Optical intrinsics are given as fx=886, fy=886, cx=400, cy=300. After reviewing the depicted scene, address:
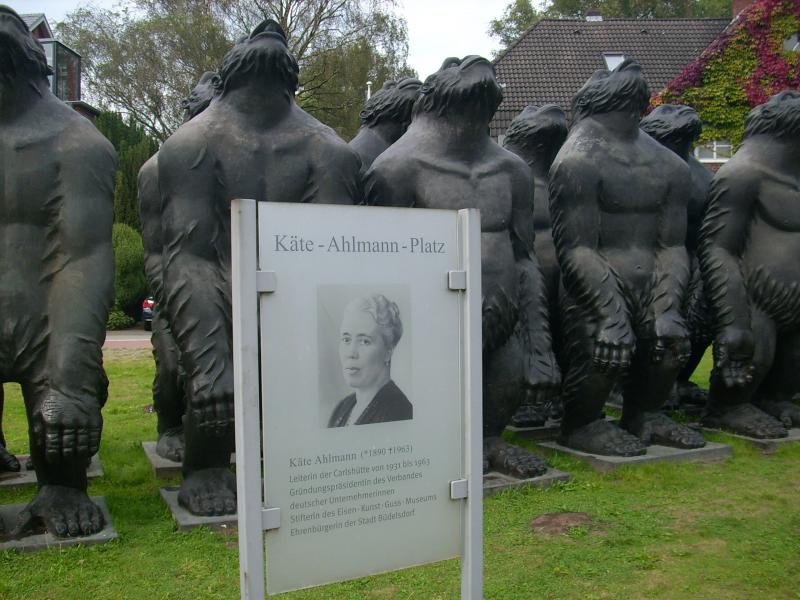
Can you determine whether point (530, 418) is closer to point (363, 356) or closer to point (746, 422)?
point (746, 422)

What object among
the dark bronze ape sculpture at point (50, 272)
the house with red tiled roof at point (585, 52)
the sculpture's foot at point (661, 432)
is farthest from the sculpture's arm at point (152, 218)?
the house with red tiled roof at point (585, 52)

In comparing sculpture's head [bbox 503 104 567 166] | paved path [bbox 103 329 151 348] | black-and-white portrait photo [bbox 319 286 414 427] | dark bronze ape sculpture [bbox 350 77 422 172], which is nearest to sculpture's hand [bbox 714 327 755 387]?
sculpture's head [bbox 503 104 567 166]

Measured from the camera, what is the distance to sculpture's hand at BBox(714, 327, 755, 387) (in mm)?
5734

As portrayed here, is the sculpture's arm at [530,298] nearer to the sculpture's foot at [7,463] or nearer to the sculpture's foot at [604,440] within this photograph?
the sculpture's foot at [604,440]

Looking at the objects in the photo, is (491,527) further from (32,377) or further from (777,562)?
(32,377)

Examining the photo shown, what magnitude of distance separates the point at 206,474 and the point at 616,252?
276cm

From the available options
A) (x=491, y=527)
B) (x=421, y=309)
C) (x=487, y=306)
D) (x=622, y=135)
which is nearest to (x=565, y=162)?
(x=622, y=135)

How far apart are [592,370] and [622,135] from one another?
57.1 inches

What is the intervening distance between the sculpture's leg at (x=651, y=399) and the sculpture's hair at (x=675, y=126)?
1955mm

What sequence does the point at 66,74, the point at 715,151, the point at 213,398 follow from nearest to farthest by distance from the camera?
the point at 213,398, the point at 715,151, the point at 66,74

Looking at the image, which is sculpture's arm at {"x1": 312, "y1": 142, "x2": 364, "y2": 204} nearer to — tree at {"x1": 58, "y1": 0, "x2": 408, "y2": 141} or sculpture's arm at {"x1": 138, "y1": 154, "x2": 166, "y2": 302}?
sculpture's arm at {"x1": 138, "y1": 154, "x2": 166, "y2": 302}

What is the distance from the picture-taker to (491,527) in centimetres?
413

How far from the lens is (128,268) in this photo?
1872 cm

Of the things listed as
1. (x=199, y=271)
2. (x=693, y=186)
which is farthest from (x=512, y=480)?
(x=693, y=186)
